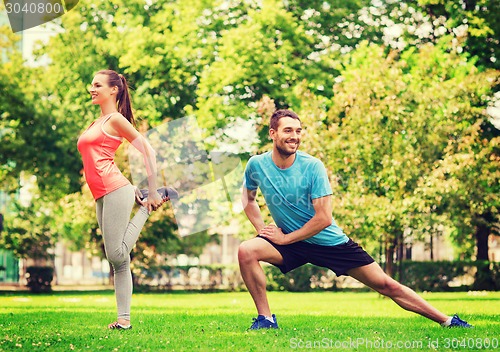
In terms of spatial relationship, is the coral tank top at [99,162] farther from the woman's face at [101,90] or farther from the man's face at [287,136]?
the man's face at [287,136]

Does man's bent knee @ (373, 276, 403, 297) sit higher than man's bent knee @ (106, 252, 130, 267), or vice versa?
man's bent knee @ (106, 252, 130, 267)

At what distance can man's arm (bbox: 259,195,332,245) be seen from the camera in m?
7.15

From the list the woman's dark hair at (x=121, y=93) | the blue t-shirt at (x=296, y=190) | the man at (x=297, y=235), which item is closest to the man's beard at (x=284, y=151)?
the man at (x=297, y=235)

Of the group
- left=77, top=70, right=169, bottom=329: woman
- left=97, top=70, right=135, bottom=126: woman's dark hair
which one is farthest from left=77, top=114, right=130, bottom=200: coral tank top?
left=97, top=70, right=135, bottom=126: woman's dark hair

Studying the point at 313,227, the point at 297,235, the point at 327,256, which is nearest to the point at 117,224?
the point at 297,235

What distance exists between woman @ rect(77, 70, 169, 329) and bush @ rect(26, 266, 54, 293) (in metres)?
24.1

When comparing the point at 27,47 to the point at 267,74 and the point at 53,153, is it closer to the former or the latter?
the point at 53,153

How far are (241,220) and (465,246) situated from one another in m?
11.1

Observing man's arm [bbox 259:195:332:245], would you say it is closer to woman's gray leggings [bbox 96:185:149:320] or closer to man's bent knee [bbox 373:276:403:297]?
man's bent knee [bbox 373:276:403:297]

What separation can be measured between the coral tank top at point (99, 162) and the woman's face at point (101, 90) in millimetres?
281

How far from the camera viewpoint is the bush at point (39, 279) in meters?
30.7

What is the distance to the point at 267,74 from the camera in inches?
1129

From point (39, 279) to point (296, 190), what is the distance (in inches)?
987

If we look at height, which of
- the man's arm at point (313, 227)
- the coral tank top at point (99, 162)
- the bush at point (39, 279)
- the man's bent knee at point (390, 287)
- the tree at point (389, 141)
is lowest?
the bush at point (39, 279)
